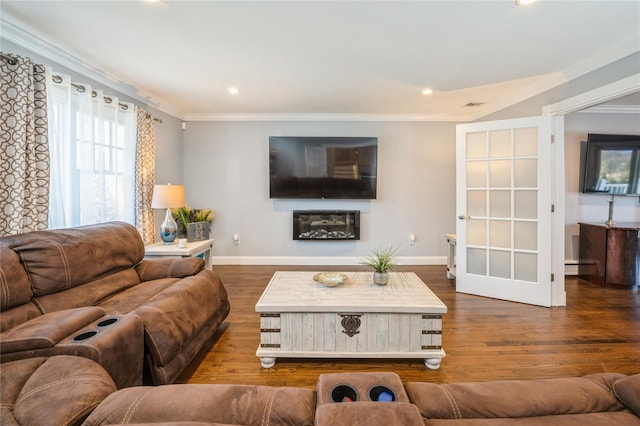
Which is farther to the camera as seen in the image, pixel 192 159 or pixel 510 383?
pixel 192 159

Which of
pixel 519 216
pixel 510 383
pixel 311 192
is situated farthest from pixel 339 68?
pixel 510 383

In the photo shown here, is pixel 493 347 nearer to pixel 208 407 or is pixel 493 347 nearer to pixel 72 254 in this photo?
pixel 208 407

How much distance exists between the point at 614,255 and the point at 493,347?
2.83 m

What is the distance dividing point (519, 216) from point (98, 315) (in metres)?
3.95

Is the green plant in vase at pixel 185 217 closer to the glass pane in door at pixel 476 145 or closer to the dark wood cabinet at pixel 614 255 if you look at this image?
the glass pane in door at pixel 476 145

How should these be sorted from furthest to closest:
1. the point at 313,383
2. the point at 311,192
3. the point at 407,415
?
1. the point at 311,192
2. the point at 313,383
3. the point at 407,415

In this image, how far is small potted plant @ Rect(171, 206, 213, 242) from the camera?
3.66 meters

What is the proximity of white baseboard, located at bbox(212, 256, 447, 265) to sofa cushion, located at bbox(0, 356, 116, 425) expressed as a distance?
345cm

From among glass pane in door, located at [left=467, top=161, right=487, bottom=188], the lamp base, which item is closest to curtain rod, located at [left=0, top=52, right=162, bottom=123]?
the lamp base

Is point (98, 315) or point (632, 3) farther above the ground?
point (632, 3)

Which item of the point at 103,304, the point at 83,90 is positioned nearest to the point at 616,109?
the point at 103,304

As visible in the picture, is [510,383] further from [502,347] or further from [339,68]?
[339,68]

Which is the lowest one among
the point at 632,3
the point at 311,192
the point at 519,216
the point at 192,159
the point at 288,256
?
the point at 288,256

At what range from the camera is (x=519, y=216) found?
10.5 ft
